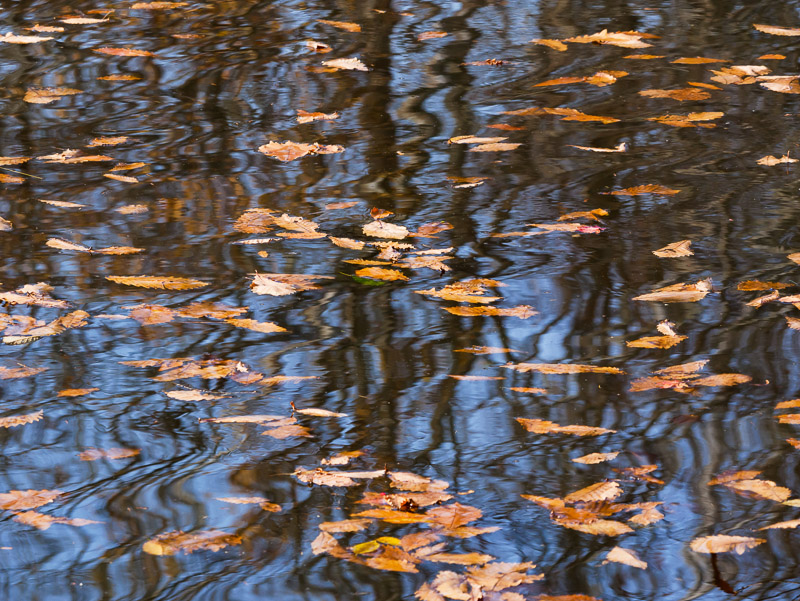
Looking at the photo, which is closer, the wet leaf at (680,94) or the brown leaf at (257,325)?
the brown leaf at (257,325)

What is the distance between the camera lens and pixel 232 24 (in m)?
6.56

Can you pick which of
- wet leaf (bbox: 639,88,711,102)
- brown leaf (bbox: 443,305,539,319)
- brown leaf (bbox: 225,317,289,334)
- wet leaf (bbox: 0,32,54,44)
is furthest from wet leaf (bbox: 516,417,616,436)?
wet leaf (bbox: 0,32,54,44)

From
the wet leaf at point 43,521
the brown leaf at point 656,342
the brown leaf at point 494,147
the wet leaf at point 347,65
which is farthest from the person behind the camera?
the wet leaf at point 347,65

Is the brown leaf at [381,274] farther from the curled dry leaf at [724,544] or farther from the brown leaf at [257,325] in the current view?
the curled dry leaf at [724,544]

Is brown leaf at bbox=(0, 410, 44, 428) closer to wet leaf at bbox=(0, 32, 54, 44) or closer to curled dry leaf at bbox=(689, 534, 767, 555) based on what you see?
curled dry leaf at bbox=(689, 534, 767, 555)

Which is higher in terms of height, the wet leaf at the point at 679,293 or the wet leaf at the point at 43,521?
the wet leaf at the point at 43,521

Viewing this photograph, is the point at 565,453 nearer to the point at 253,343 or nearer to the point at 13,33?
the point at 253,343

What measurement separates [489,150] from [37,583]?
305cm

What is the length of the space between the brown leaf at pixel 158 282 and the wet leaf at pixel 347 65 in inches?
97.5

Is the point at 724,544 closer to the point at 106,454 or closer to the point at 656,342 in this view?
the point at 656,342

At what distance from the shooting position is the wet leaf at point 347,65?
5.81 m

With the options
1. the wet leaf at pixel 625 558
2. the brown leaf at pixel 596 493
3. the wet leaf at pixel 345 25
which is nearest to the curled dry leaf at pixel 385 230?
the brown leaf at pixel 596 493

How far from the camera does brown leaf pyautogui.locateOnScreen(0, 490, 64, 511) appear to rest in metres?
2.59

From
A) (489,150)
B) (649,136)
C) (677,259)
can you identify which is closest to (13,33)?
(489,150)
